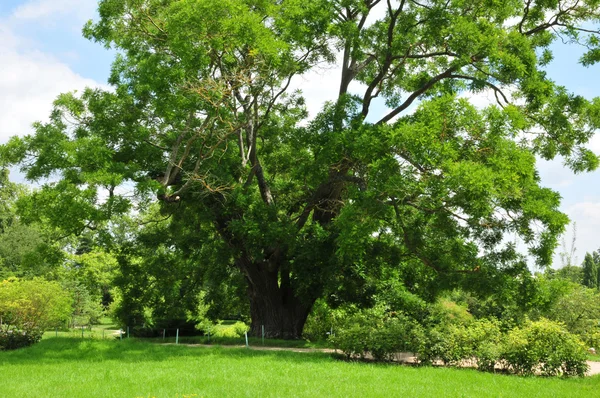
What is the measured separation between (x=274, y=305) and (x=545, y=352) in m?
8.93

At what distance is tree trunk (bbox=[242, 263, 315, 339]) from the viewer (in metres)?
17.8

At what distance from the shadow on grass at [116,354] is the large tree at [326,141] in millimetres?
2781

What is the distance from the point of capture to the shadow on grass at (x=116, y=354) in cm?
1262

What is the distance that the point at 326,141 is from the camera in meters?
14.7

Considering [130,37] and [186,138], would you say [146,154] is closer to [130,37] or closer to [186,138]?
[186,138]

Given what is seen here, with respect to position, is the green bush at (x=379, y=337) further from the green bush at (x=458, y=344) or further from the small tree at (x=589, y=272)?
the small tree at (x=589, y=272)

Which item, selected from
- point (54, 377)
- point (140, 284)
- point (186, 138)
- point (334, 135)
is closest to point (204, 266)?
point (140, 284)

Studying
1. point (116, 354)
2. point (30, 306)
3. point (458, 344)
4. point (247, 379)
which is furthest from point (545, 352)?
point (30, 306)

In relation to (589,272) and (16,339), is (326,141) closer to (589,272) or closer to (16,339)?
(16,339)

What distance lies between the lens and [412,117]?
13250mm

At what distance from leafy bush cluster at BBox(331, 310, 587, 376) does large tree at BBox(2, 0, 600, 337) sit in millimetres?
1762

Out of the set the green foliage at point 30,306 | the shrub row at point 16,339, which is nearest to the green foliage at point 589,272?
the green foliage at point 30,306

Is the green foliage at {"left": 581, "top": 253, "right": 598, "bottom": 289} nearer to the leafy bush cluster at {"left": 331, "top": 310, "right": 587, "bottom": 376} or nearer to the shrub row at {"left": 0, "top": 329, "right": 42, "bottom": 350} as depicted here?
the leafy bush cluster at {"left": 331, "top": 310, "right": 587, "bottom": 376}

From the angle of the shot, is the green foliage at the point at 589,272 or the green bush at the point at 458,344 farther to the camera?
the green foliage at the point at 589,272
